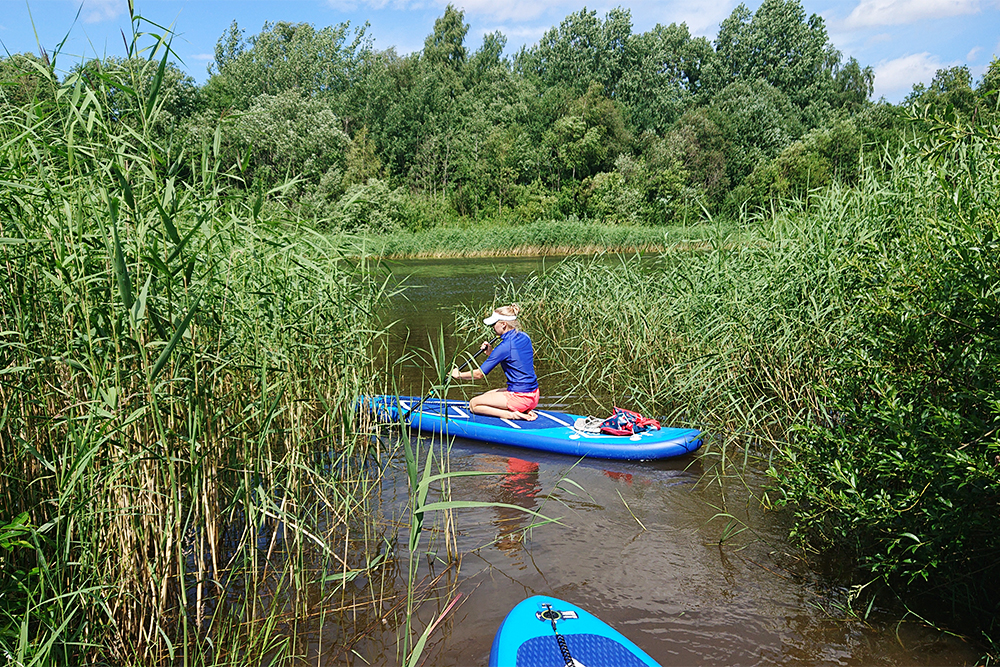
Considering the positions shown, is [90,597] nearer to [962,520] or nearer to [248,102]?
[962,520]

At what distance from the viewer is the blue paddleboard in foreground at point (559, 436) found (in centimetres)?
496

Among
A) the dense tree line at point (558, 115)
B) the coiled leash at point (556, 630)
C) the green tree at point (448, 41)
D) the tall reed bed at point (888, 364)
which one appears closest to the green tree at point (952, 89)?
the dense tree line at point (558, 115)

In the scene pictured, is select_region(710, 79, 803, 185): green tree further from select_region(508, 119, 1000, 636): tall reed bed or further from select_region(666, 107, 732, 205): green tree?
select_region(508, 119, 1000, 636): tall reed bed

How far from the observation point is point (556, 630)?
2.64 metres

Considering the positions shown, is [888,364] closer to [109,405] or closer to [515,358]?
[109,405]

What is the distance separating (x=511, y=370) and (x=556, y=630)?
10.1 ft

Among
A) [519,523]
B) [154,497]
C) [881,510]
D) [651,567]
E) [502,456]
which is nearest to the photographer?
[154,497]

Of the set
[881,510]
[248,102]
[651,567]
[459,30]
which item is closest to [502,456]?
[651,567]

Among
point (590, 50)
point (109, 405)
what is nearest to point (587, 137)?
point (590, 50)

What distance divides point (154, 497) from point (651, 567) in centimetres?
238

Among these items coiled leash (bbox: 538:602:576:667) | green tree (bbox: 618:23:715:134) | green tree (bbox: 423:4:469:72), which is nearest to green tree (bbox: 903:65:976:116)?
green tree (bbox: 618:23:715:134)

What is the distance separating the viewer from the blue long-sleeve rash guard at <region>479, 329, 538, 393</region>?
5.50m

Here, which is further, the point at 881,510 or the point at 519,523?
the point at 519,523

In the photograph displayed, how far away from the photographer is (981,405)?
2.46 meters
